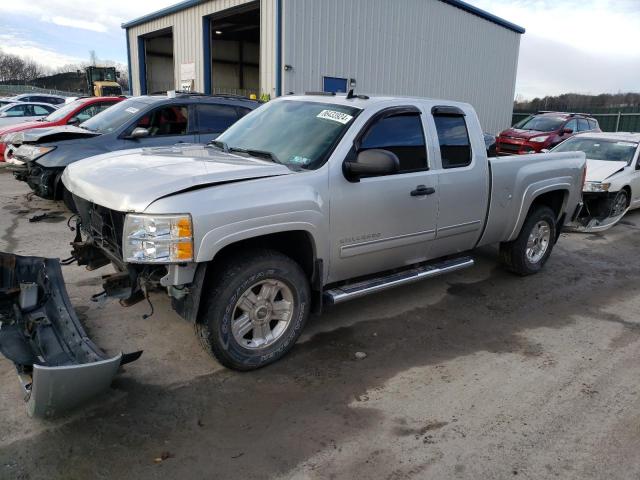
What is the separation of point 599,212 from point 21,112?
56.1 feet

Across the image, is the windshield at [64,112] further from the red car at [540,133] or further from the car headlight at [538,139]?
the car headlight at [538,139]

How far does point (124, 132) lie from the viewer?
7734 millimetres

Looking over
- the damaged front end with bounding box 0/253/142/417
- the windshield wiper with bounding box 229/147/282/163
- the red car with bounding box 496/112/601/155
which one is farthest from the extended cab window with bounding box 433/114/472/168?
the red car with bounding box 496/112/601/155

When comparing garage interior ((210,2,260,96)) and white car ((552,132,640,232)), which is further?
garage interior ((210,2,260,96))

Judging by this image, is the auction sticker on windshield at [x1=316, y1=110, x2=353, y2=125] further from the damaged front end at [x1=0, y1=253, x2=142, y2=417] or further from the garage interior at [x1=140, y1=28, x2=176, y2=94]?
the garage interior at [x1=140, y1=28, x2=176, y2=94]

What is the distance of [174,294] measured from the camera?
10.5 ft

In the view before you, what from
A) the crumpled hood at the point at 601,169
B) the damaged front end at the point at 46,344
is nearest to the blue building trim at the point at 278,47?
the crumpled hood at the point at 601,169

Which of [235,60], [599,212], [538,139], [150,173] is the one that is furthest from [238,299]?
[235,60]

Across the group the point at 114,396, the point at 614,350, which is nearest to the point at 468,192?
the point at 614,350

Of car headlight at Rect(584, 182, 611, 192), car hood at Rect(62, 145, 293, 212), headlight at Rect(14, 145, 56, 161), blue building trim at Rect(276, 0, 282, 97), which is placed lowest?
car headlight at Rect(584, 182, 611, 192)

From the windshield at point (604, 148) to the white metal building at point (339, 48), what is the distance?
7.76m

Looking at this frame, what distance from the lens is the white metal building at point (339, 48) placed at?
48.4 feet

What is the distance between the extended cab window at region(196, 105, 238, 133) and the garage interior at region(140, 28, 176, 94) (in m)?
A: 15.6

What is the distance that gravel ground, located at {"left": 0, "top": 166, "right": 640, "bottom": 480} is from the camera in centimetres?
276
